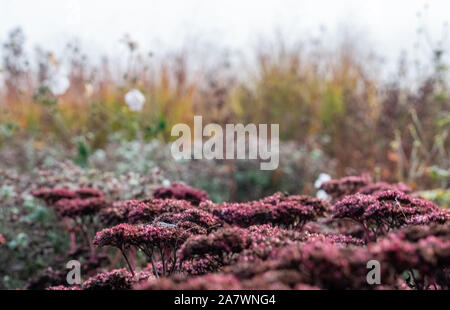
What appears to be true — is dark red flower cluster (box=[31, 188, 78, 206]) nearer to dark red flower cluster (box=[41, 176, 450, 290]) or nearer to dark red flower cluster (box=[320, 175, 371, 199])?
dark red flower cluster (box=[41, 176, 450, 290])

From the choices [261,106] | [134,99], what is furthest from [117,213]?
[261,106]

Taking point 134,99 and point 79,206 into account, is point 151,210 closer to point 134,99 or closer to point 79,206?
point 79,206

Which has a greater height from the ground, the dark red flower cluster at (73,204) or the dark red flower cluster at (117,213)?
the dark red flower cluster at (73,204)

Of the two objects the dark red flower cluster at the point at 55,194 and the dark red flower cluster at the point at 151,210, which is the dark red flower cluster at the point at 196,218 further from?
the dark red flower cluster at the point at 55,194

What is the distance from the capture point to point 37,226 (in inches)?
212

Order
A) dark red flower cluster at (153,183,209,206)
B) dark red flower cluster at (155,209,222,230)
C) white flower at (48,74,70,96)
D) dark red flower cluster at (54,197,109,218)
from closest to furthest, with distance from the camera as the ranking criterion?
dark red flower cluster at (155,209,222,230), dark red flower cluster at (54,197,109,218), dark red flower cluster at (153,183,209,206), white flower at (48,74,70,96)

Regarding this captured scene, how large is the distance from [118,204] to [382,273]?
7.16 ft

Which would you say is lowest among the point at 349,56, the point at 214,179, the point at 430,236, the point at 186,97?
the point at 430,236

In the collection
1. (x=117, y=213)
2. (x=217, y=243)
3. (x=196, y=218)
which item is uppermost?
(x=117, y=213)

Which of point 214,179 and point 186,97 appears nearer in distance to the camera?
point 214,179

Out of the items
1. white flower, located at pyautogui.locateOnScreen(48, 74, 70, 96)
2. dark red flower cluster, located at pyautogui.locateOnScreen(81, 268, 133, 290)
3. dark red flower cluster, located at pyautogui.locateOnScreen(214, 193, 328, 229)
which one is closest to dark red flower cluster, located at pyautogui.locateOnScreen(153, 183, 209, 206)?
dark red flower cluster, located at pyautogui.locateOnScreen(214, 193, 328, 229)

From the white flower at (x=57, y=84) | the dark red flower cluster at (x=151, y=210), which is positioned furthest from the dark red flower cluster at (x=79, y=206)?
the white flower at (x=57, y=84)

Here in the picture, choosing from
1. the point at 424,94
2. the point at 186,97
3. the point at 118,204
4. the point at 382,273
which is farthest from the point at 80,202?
the point at 186,97

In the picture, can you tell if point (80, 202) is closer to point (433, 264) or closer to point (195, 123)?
point (433, 264)
